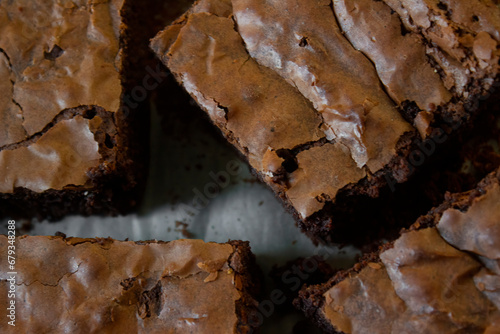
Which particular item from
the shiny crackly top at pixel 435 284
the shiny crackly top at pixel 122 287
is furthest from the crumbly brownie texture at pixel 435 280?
the shiny crackly top at pixel 122 287

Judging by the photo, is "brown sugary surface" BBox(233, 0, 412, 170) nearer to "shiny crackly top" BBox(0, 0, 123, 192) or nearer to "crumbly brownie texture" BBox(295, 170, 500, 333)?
"crumbly brownie texture" BBox(295, 170, 500, 333)

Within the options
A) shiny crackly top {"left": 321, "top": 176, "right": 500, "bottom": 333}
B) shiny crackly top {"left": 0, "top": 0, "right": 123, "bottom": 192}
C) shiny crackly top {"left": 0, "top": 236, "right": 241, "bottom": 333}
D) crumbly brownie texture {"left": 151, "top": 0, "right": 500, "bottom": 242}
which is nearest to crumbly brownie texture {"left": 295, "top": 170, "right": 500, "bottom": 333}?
shiny crackly top {"left": 321, "top": 176, "right": 500, "bottom": 333}

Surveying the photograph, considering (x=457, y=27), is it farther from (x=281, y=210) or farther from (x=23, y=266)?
(x=23, y=266)

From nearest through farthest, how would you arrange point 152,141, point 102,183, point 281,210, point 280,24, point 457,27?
point 457,27 < point 280,24 < point 102,183 < point 281,210 < point 152,141

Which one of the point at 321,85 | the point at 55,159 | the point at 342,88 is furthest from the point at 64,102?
the point at 342,88

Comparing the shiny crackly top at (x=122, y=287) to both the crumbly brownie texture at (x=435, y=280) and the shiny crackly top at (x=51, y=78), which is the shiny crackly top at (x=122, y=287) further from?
the crumbly brownie texture at (x=435, y=280)

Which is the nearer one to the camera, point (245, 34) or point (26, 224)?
point (245, 34)

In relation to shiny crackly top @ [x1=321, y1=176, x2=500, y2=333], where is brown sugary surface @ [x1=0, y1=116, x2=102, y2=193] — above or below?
below

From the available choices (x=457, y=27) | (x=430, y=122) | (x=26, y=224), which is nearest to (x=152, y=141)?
(x=26, y=224)
